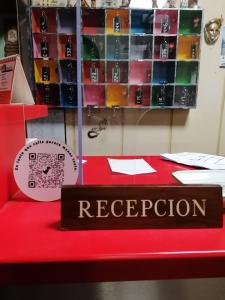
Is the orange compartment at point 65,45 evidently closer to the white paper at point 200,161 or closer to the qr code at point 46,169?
the white paper at point 200,161

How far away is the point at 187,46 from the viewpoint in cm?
181

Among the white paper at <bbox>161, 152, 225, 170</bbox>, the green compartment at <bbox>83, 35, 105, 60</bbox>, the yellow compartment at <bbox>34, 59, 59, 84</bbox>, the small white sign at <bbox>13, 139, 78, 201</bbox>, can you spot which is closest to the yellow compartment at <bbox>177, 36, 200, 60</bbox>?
the green compartment at <bbox>83, 35, 105, 60</bbox>

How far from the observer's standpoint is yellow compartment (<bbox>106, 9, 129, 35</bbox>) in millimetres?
1722

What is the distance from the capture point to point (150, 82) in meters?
1.84

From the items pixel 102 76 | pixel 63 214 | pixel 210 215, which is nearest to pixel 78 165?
pixel 63 214

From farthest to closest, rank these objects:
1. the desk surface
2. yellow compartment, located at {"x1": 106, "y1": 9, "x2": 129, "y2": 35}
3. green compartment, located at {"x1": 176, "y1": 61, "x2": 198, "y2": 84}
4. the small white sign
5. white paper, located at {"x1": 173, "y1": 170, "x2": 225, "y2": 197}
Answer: green compartment, located at {"x1": 176, "y1": 61, "x2": 198, "y2": 84}
yellow compartment, located at {"x1": 106, "y1": 9, "x2": 129, "y2": 35}
white paper, located at {"x1": 173, "y1": 170, "x2": 225, "y2": 197}
the small white sign
the desk surface

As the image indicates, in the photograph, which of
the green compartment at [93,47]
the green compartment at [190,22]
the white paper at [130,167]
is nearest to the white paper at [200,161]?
the white paper at [130,167]

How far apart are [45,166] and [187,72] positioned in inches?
63.8

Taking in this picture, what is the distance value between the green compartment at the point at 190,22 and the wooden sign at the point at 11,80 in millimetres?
1462

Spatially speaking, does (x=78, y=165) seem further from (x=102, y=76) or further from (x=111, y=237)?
(x=102, y=76)

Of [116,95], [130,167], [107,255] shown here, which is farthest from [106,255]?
[116,95]

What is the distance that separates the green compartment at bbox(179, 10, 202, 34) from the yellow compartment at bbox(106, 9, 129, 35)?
378 millimetres

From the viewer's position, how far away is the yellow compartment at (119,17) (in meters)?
1.72

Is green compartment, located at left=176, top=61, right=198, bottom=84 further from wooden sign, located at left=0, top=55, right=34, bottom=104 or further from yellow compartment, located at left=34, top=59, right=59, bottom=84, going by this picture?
wooden sign, located at left=0, top=55, right=34, bottom=104
